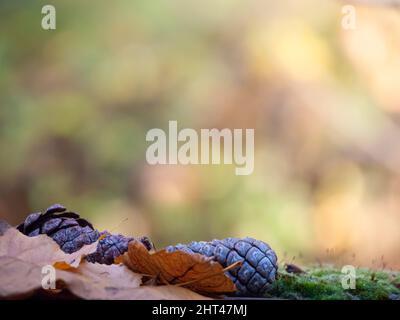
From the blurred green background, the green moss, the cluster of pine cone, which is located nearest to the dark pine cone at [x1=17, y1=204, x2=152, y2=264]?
the cluster of pine cone

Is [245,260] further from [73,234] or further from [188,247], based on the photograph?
[73,234]

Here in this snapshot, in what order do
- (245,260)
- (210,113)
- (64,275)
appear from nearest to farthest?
(64,275)
(245,260)
(210,113)

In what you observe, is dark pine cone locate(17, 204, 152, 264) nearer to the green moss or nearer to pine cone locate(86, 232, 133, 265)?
pine cone locate(86, 232, 133, 265)

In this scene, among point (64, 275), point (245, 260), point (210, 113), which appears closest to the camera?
point (64, 275)

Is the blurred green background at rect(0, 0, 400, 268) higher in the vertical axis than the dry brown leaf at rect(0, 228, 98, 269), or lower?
higher

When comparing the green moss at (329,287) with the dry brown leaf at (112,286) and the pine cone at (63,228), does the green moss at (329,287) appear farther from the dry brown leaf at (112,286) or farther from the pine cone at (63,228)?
the pine cone at (63,228)

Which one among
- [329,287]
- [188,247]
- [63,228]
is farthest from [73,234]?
[329,287]
